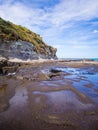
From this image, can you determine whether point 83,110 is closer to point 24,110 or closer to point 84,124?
point 84,124

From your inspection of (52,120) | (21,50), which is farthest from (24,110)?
(21,50)

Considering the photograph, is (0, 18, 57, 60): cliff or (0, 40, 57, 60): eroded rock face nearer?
(0, 40, 57, 60): eroded rock face

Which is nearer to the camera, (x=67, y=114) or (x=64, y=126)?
(x=64, y=126)

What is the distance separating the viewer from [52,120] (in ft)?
24.2

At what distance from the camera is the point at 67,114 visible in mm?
8062

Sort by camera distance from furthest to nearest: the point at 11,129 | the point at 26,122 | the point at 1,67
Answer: the point at 1,67 → the point at 26,122 → the point at 11,129

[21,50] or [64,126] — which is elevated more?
[21,50]

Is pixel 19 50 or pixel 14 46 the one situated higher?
pixel 14 46

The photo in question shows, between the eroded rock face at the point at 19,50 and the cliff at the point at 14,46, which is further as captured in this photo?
the cliff at the point at 14,46

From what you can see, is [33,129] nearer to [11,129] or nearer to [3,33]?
[11,129]

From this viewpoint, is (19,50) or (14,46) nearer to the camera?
(14,46)

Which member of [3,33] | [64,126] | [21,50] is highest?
[3,33]

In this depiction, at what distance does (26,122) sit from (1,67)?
Answer: 20815 millimetres

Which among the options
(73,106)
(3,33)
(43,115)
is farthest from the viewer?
(3,33)
